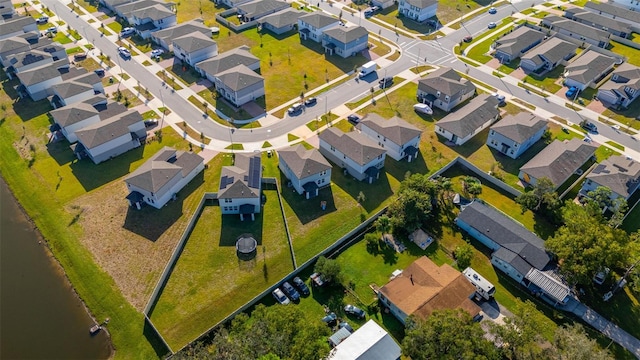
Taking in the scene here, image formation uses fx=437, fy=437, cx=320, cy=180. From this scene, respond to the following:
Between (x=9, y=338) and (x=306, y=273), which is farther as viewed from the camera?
(x=306, y=273)

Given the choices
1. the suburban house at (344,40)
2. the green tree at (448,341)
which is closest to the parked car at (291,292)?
the green tree at (448,341)

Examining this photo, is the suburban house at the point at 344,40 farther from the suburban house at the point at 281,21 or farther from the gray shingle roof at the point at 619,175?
the gray shingle roof at the point at 619,175

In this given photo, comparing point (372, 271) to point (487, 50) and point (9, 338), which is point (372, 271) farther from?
point (487, 50)

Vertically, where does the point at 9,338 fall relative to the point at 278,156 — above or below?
below

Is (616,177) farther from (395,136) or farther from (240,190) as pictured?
(240,190)

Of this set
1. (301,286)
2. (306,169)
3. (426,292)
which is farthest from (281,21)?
(426,292)

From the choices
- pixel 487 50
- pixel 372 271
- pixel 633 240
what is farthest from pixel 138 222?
pixel 487 50

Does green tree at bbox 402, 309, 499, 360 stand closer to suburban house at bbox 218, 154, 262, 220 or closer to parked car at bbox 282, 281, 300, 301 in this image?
parked car at bbox 282, 281, 300, 301
